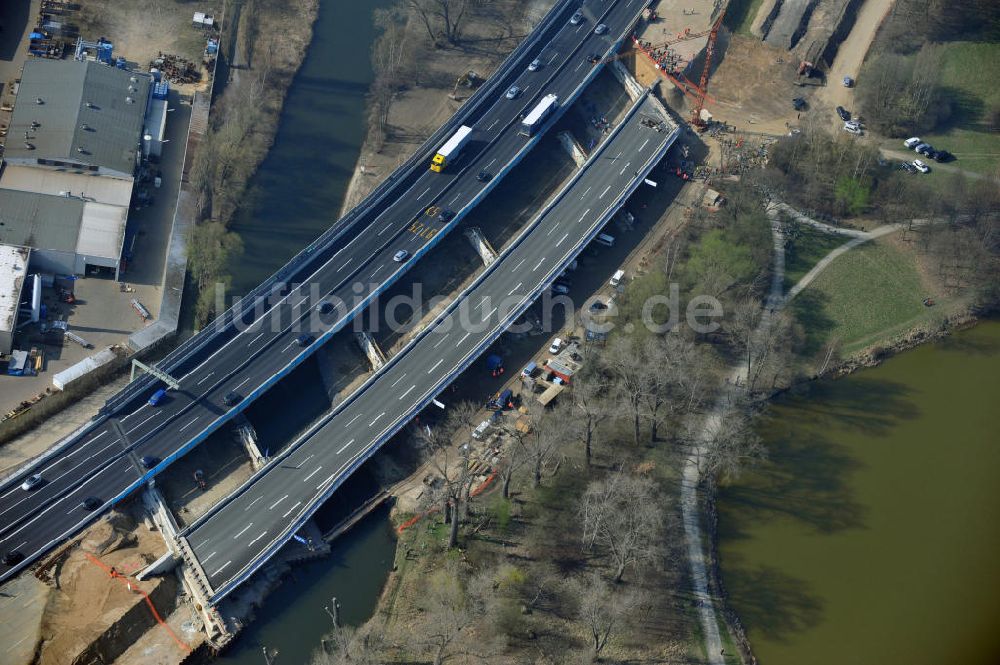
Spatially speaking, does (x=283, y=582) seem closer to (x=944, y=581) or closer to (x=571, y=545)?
(x=571, y=545)

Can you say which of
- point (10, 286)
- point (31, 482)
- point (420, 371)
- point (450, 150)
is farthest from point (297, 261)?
point (31, 482)

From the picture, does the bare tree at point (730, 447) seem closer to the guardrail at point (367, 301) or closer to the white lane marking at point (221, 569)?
the guardrail at point (367, 301)

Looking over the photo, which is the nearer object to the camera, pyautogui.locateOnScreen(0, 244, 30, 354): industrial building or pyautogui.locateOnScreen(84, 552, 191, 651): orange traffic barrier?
pyautogui.locateOnScreen(84, 552, 191, 651): orange traffic barrier

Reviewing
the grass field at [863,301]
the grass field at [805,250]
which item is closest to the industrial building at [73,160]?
the grass field at [805,250]

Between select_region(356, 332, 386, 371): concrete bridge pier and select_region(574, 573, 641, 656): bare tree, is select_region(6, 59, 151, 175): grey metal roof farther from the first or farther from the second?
select_region(574, 573, 641, 656): bare tree

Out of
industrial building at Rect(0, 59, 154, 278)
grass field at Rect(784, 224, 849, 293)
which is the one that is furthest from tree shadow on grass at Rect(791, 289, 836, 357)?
industrial building at Rect(0, 59, 154, 278)

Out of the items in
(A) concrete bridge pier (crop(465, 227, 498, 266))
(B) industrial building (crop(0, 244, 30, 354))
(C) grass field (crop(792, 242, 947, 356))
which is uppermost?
(B) industrial building (crop(0, 244, 30, 354))
